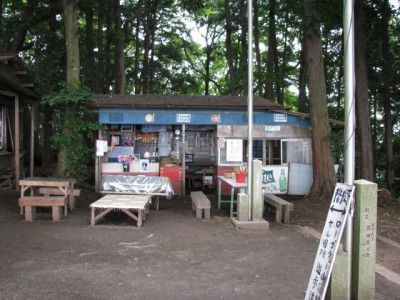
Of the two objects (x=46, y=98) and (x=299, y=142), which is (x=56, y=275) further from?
(x=299, y=142)

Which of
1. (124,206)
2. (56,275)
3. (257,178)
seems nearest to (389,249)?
(257,178)

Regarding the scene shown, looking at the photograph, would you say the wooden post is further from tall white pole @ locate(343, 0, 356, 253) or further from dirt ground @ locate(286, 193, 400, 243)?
dirt ground @ locate(286, 193, 400, 243)

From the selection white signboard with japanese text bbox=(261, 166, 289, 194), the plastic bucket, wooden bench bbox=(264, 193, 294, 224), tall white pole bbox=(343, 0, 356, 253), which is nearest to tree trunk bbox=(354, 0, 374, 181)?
white signboard with japanese text bbox=(261, 166, 289, 194)

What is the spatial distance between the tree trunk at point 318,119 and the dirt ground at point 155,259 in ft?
10.0

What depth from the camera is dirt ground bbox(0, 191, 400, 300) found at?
4973mm

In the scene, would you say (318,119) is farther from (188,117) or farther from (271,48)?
(271,48)

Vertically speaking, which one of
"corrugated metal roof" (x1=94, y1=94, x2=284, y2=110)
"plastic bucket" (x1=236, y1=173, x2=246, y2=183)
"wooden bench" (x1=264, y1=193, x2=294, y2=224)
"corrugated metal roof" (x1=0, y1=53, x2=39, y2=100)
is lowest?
"wooden bench" (x1=264, y1=193, x2=294, y2=224)

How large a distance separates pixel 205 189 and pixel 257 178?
7128 mm

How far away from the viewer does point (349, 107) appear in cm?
434

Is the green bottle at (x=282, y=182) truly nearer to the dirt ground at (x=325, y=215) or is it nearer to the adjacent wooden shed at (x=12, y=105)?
the dirt ground at (x=325, y=215)

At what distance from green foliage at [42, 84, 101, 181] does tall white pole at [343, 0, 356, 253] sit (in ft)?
32.7

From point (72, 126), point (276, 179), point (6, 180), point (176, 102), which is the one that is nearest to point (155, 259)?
point (72, 126)

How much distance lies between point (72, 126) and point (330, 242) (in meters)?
10.4

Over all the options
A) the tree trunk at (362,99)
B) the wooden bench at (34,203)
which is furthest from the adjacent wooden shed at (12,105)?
the tree trunk at (362,99)
